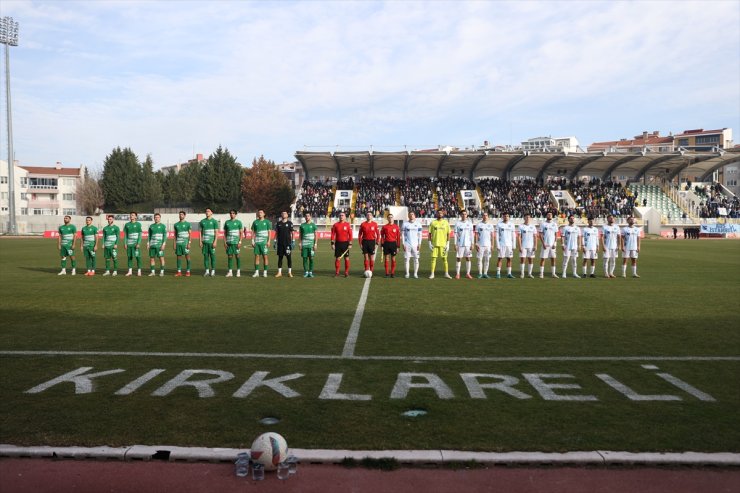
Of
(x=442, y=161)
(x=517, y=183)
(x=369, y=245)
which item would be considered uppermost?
(x=442, y=161)

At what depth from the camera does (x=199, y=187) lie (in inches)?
3063

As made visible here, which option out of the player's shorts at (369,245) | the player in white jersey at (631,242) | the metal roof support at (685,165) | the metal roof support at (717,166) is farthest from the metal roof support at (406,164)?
the player's shorts at (369,245)

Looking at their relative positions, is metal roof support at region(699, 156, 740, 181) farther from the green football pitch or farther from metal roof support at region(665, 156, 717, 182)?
the green football pitch

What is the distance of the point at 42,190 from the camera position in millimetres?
86938

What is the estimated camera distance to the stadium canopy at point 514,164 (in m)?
56.4

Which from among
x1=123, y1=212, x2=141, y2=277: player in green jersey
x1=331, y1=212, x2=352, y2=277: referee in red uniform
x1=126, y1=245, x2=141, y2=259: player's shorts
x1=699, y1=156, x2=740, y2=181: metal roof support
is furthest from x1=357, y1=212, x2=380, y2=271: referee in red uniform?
x1=699, y1=156, x2=740, y2=181: metal roof support

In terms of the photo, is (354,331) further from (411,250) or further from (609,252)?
(609,252)

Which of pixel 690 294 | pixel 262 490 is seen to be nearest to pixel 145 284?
pixel 262 490

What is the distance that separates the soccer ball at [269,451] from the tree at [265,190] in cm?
7573

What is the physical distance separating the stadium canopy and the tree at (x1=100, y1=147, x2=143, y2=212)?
31084 mm

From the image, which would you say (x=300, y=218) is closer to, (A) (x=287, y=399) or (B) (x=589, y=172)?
(B) (x=589, y=172)

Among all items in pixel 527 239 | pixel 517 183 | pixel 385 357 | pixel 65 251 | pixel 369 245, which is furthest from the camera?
pixel 517 183

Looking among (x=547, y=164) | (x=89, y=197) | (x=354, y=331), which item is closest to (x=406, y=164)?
(x=547, y=164)

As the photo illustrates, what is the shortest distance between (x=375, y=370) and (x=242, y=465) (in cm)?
281
